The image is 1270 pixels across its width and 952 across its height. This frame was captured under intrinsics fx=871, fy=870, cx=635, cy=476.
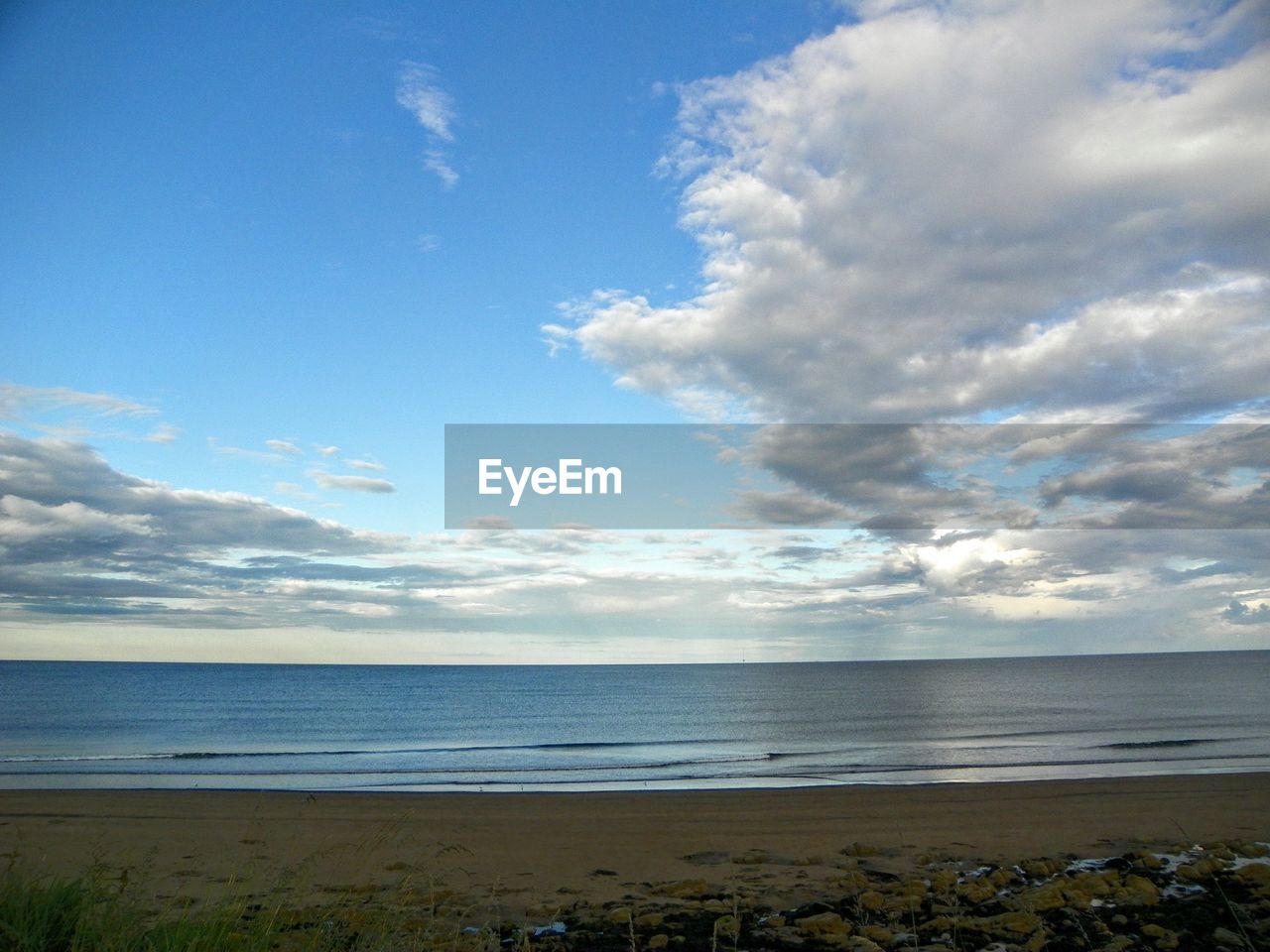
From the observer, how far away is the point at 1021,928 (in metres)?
7.90

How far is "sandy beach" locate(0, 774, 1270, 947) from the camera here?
10.5 meters

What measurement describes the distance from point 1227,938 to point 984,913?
6.50 ft

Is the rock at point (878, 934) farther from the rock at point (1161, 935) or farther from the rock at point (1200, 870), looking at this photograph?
the rock at point (1200, 870)

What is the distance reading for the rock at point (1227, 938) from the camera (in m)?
7.38

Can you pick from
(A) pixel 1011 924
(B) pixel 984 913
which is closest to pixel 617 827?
(B) pixel 984 913

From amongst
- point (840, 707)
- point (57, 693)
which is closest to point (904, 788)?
point (840, 707)

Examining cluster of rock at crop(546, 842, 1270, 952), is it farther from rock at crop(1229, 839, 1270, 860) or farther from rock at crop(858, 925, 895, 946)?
rock at crop(1229, 839, 1270, 860)

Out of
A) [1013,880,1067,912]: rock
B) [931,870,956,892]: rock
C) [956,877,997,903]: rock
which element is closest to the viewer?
[1013,880,1067,912]: rock

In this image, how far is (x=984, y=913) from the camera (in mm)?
8477

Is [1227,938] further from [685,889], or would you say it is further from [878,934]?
[685,889]

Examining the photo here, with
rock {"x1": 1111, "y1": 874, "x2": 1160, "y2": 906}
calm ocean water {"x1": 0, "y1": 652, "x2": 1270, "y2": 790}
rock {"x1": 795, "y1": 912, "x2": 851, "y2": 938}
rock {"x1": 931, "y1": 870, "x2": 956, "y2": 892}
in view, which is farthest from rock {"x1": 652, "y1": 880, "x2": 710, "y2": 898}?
calm ocean water {"x1": 0, "y1": 652, "x2": 1270, "y2": 790}

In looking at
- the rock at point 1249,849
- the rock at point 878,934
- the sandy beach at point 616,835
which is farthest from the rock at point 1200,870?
the rock at point 878,934

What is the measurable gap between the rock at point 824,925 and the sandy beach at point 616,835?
105cm

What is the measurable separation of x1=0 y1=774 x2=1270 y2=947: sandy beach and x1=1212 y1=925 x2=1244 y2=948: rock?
3254 mm
